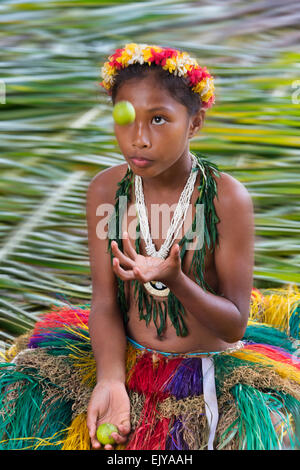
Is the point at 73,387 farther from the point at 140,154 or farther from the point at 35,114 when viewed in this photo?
the point at 35,114

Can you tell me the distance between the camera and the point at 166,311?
49.3 inches

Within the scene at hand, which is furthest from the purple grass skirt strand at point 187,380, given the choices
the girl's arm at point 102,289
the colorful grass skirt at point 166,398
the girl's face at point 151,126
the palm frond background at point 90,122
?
the palm frond background at point 90,122

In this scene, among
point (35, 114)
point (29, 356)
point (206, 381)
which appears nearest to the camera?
point (206, 381)

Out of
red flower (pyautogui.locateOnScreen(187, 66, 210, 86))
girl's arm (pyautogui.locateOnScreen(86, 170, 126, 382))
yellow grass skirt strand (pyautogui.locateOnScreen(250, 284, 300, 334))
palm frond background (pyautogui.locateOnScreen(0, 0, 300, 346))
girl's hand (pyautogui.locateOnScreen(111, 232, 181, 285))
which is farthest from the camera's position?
palm frond background (pyautogui.locateOnScreen(0, 0, 300, 346))

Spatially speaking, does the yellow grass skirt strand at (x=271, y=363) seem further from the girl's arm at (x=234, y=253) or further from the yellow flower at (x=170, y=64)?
the yellow flower at (x=170, y=64)

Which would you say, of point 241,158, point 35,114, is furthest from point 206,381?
point 35,114

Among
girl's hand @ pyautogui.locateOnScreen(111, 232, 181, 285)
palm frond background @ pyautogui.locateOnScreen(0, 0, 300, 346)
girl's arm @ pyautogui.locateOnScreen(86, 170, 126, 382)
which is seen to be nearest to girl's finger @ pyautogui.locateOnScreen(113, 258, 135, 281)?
girl's hand @ pyautogui.locateOnScreen(111, 232, 181, 285)

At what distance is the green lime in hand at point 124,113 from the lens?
1050mm

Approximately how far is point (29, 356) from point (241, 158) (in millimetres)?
1248

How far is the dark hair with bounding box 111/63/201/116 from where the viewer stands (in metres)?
1.11

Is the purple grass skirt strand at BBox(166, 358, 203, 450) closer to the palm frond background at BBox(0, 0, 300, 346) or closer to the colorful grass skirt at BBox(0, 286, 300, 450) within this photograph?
the colorful grass skirt at BBox(0, 286, 300, 450)

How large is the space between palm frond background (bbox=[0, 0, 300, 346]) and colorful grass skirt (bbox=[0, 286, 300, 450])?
473 millimetres

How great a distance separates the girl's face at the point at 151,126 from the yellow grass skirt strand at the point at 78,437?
0.47 m

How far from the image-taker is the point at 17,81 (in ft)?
8.08
